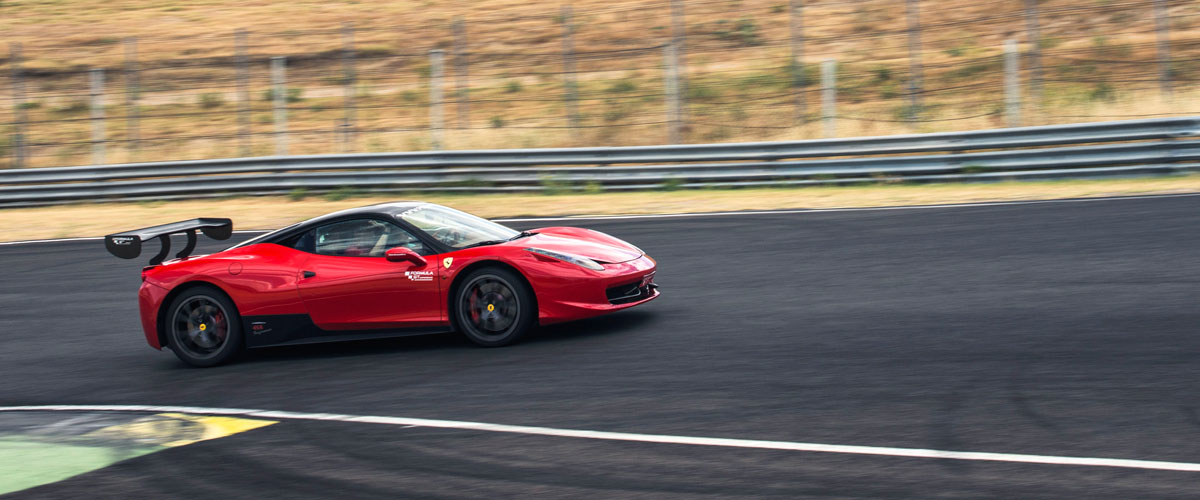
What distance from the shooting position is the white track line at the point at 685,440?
17.3 ft

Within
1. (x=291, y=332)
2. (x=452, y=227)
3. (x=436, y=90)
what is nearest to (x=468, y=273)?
(x=452, y=227)

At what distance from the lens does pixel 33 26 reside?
33.5 meters

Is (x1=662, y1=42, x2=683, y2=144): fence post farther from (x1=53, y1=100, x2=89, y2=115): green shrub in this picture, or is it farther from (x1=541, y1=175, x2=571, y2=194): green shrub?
(x1=53, y1=100, x2=89, y2=115): green shrub

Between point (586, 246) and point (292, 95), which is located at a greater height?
point (292, 95)

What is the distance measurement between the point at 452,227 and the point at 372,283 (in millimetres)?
775

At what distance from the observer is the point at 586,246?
888 centimetres

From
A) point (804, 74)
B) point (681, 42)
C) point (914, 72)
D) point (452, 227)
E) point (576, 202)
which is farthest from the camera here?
point (681, 42)

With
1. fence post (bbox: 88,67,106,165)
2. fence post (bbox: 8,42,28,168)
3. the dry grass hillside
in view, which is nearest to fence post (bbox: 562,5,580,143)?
the dry grass hillside

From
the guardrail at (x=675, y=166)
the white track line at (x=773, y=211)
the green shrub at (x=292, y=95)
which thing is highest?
the green shrub at (x=292, y=95)

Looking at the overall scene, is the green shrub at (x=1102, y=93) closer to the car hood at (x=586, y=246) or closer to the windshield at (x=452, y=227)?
the car hood at (x=586, y=246)

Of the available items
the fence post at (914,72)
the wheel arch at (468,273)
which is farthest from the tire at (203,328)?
the fence post at (914,72)

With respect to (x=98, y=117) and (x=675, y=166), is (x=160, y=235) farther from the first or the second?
(x=98, y=117)

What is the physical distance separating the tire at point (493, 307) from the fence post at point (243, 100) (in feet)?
53.0

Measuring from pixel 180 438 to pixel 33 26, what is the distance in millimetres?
30780
